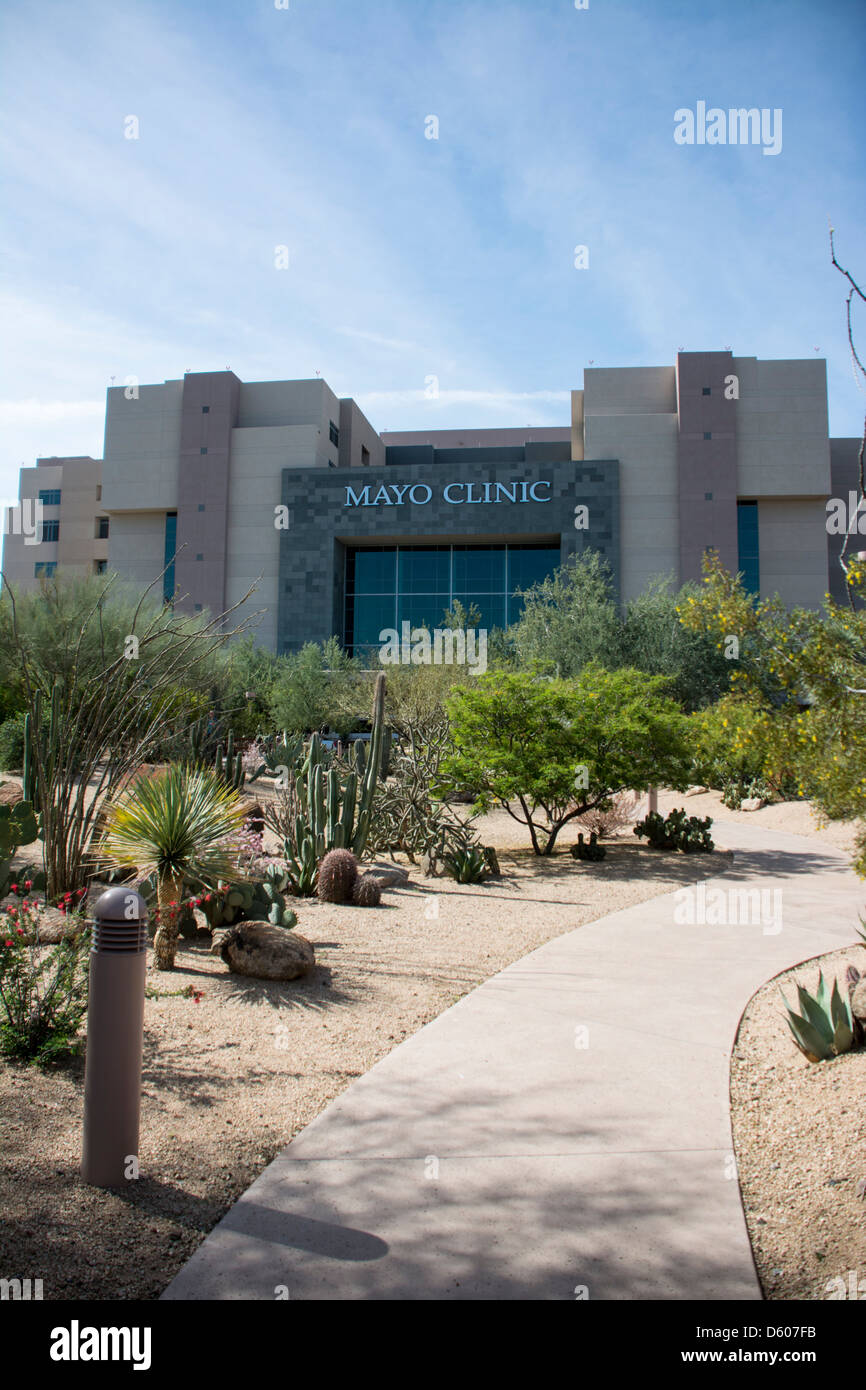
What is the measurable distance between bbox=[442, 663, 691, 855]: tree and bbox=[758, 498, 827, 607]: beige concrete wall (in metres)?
38.1

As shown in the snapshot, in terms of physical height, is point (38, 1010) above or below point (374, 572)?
below

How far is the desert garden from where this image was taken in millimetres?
3715

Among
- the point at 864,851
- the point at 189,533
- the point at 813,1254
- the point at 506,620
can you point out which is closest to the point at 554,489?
the point at 506,620

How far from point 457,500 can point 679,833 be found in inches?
1454

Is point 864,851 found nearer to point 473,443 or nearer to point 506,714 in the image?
point 506,714

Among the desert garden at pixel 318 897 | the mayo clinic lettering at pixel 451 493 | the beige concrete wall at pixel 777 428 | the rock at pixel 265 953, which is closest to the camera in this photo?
the desert garden at pixel 318 897

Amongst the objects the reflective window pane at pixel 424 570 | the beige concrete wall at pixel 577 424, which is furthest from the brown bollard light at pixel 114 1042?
the beige concrete wall at pixel 577 424

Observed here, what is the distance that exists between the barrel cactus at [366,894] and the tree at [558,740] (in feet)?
10.4

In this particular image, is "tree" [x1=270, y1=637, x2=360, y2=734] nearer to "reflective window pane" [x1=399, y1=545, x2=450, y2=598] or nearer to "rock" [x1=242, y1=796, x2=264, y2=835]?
"reflective window pane" [x1=399, y1=545, x2=450, y2=598]

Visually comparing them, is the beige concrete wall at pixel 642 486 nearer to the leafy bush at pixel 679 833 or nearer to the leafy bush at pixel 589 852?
the leafy bush at pixel 679 833

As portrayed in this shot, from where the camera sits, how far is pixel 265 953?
254 inches

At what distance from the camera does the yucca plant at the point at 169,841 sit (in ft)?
21.8

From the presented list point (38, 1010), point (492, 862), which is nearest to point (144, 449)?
point (492, 862)

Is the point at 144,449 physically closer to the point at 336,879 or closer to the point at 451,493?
the point at 451,493
